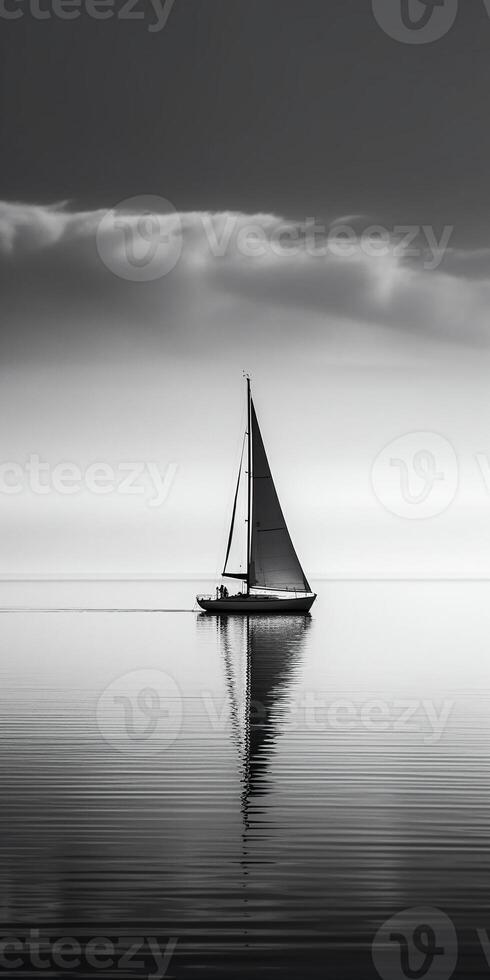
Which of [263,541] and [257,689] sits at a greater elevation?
[263,541]

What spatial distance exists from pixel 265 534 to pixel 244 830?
102245 mm

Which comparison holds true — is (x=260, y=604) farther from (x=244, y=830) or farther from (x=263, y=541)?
(x=244, y=830)

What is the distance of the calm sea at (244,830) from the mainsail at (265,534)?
2679 inches

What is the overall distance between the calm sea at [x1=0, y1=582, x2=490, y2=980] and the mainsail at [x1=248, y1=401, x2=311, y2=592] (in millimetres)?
68056

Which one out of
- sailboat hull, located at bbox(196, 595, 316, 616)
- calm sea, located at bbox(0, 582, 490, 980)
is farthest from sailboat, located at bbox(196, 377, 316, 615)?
calm sea, located at bbox(0, 582, 490, 980)

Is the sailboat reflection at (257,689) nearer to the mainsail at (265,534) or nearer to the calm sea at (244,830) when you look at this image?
the calm sea at (244,830)

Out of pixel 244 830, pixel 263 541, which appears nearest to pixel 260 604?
pixel 263 541

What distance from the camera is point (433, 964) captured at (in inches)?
656

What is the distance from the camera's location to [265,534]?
127312 mm

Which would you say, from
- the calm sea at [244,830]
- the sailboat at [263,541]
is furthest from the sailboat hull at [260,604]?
the calm sea at [244,830]

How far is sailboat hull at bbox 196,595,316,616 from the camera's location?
132m

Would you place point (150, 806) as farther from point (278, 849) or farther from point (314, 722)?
point (314, 722)

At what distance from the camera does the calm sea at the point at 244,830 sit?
17.1 m

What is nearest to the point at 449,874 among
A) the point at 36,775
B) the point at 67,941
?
the point at 67,941
